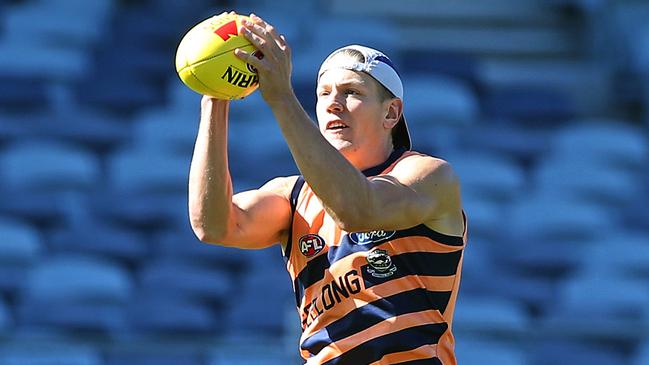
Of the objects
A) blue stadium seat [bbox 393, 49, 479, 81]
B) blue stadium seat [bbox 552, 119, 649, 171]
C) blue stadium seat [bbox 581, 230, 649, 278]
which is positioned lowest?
blue stadium seat [bbox 581, 230, 649, 278]

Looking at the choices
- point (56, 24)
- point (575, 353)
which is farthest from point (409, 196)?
point (56, 24)

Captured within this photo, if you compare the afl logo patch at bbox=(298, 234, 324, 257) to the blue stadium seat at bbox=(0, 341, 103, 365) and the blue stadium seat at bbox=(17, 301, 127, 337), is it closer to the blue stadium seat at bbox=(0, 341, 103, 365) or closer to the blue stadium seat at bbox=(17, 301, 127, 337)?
the blue stadium seat at bbox=(0, 341, 103, 365)

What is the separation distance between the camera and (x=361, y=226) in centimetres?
401

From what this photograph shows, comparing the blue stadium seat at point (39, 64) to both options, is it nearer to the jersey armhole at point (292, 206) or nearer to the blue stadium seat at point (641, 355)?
the blue stadium seat at point (641, 355)

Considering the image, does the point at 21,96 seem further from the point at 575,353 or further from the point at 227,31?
the point at 227,31

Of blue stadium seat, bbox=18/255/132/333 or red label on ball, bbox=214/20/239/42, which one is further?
blue stadium seat, bbox=18/255/132/333

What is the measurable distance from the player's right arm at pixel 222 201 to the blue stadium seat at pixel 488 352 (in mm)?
3121

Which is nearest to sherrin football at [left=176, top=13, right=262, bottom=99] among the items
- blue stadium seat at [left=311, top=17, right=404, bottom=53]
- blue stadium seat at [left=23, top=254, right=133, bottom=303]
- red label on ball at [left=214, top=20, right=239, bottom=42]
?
red label on ball at [left=214, top=20, right=239, bottom=42]

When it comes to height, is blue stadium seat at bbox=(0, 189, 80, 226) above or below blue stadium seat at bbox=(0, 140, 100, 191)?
below

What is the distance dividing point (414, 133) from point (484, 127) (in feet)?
2.50

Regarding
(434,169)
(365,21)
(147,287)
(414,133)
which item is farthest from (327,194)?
(365,21)

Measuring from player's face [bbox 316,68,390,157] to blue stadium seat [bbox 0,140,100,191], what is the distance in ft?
19.0

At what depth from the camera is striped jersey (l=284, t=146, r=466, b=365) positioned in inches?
166

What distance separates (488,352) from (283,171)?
288cm
